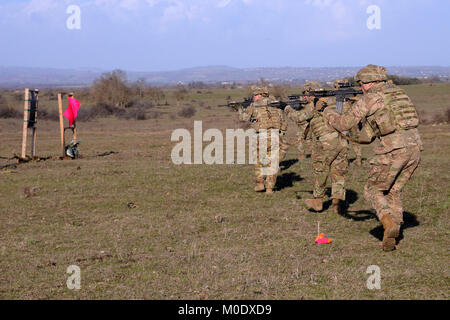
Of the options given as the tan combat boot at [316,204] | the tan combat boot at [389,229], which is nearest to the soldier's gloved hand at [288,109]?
the tan combat boot at [316,204]

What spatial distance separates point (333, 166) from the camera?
10.1 meters

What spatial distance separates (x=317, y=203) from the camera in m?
10.2

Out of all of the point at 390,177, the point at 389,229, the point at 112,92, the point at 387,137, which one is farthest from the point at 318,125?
the point at 112,92

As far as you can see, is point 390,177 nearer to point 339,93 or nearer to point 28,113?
point 339,93

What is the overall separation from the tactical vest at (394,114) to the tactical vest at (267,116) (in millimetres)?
4679

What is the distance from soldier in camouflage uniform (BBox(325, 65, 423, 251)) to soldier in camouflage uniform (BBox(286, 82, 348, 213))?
8.04ft

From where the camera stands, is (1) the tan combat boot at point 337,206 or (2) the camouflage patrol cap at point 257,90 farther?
(2) the camouflage patrol cap at point 257,90

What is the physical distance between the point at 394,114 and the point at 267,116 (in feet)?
16.1

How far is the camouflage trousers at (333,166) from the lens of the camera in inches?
397

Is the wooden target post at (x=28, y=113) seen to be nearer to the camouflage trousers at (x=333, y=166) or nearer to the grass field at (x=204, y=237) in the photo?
the grass field at (x=204, y=237)

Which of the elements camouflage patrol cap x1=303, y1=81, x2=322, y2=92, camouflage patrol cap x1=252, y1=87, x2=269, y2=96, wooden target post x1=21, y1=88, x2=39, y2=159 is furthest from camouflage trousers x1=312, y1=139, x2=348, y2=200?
wooden target post x1=21, y1=88, x2=39, y2=159

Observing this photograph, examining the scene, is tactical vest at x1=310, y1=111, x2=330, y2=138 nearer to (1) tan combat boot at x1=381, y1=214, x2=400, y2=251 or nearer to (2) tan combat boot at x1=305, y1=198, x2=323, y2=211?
(2) tan combat boot at x1=305, y1=198, x2=323, y2=211

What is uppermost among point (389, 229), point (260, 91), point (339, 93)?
point (260, 91)
